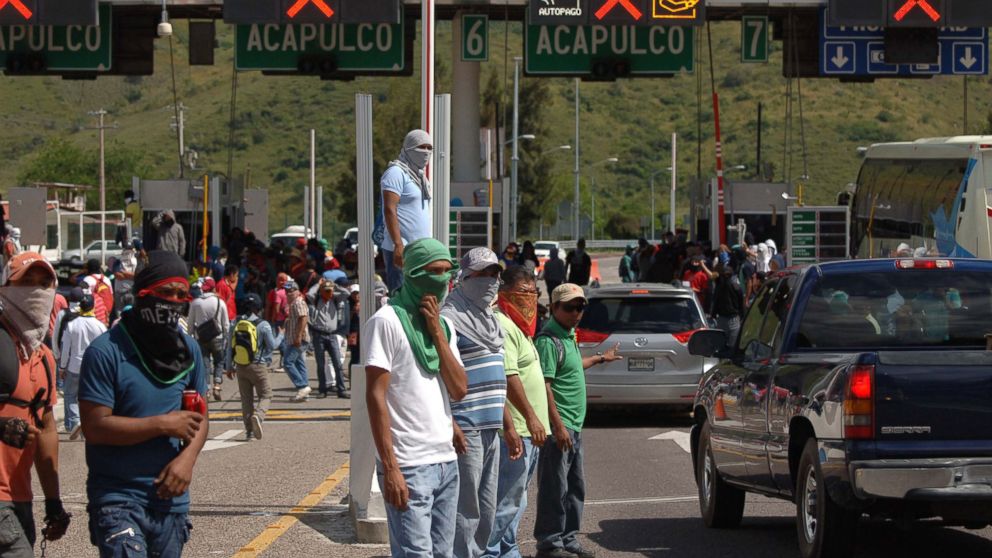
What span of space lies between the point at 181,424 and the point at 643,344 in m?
12.6

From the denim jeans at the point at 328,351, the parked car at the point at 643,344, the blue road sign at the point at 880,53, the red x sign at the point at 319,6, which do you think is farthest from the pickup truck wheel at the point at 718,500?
the blue road sign at the point at 880,53

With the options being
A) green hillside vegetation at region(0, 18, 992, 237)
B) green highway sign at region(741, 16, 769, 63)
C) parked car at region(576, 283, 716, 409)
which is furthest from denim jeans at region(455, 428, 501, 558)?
green hillside vegetation at region(0, 18, 992, 237)

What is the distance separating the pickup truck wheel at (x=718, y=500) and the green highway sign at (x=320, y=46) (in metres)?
16.7

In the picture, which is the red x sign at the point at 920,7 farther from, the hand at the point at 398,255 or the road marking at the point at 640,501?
the hand at the point at 398,255

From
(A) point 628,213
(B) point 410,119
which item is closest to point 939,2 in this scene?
(B) point 410,119

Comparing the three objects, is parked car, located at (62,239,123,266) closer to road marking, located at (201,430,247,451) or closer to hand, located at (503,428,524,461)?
road marking, located at (201,430,247,451)

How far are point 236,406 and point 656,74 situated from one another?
9632 mm

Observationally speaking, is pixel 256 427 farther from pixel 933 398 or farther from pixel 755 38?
pixel 755 38

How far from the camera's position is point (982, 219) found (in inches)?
958

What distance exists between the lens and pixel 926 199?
88.3 ft

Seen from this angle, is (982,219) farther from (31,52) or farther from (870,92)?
(870,92)

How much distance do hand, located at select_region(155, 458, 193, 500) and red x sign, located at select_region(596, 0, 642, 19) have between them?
2052 centimetres

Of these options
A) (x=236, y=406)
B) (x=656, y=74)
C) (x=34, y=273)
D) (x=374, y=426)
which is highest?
(x=656, y=74)

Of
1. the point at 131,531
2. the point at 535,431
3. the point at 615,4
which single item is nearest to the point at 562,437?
the point at 535,431
